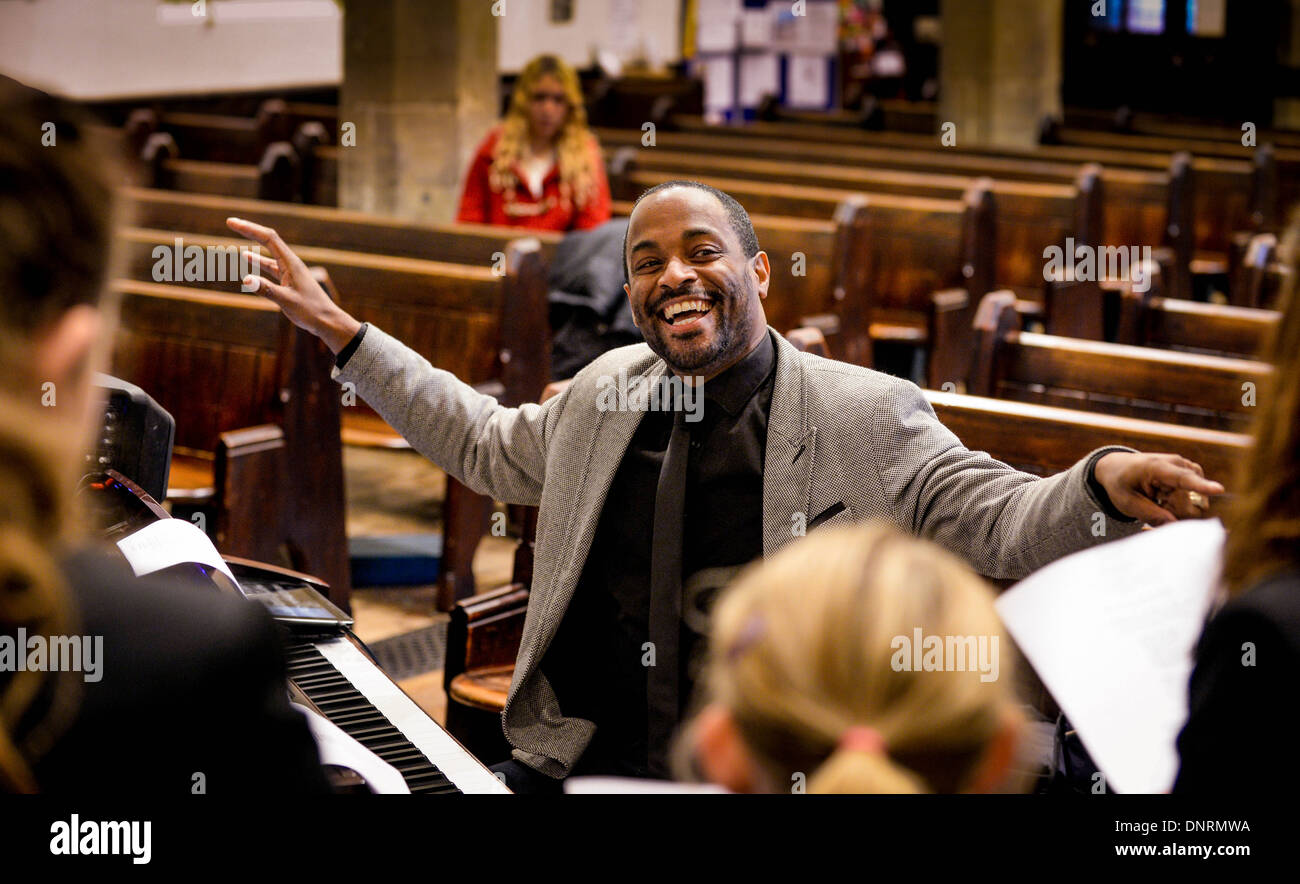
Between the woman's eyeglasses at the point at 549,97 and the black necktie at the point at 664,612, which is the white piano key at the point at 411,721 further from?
the woman's eyeglasses at the point at 549,97

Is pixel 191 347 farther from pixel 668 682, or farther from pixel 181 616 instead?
pixel 181 616

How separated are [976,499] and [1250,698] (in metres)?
0.97

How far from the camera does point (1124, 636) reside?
150 centimetres

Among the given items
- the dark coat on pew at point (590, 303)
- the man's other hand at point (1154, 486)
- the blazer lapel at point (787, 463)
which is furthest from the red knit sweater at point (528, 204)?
the man's other hand at point (1154, 486)

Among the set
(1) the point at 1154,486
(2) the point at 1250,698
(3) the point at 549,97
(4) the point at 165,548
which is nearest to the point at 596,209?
(3) the point at 549,97

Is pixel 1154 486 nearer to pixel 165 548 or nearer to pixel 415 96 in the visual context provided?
pixel 165 548

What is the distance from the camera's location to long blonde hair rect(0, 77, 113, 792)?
36.5 inches

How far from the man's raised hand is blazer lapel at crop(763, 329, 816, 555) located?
2.29 ft

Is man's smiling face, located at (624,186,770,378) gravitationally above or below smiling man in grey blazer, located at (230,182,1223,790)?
above

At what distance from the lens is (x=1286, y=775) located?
Result: 43.2 inches

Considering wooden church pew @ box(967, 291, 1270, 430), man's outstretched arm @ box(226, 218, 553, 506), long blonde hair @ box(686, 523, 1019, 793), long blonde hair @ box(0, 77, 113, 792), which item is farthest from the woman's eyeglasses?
long blonde hair @ box(686, 523, 1019, 793)

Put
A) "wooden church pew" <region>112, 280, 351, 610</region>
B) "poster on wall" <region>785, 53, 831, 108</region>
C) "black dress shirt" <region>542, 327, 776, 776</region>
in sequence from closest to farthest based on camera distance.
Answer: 1. "black dress shirt" <region>542, 327, 776, 776</region>
2. "wooden church pew" <region>112, 280, 351, 610</region>
3. "poster on wall" <region>785, 53, 831, 108</region>

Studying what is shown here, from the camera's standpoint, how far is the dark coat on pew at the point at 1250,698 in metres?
1.09

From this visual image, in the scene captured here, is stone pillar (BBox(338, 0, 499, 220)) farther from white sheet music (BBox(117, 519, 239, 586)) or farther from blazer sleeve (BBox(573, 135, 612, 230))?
white sheet music (BBox(117, 519, 239, 586))
